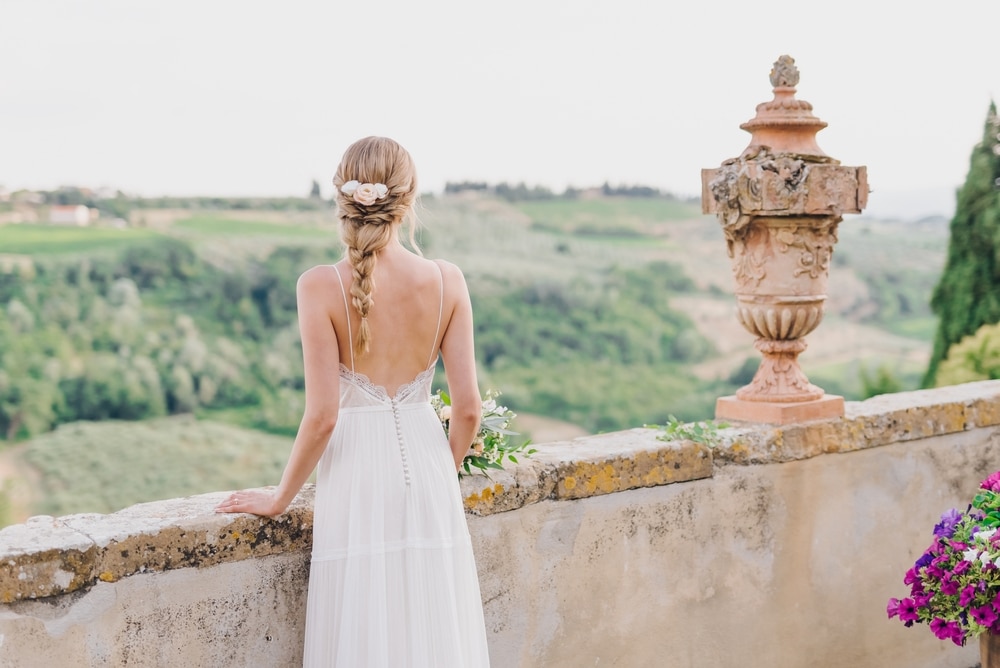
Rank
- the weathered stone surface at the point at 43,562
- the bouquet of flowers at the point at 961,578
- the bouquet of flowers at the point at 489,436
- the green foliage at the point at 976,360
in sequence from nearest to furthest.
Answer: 1. the weathered stone surface at the point at 43,562
2. the bouquet of flowers at the point at 489,436
3. the bouquet of flowers at the point at 961,578
4. the green foliage at the point at 976,360

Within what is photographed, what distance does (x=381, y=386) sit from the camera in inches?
91.3

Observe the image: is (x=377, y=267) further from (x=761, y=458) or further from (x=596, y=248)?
(x=596, y=248)

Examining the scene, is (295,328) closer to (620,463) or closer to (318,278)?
(620,463)

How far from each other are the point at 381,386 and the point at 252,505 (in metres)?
0.41

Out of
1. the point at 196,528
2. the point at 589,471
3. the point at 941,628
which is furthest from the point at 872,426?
the point at 196,528

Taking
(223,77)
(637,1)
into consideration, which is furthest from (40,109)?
(637,1)

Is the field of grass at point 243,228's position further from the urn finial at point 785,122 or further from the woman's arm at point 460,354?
the woman's arm at point 460,354

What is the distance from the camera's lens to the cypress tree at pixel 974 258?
28.5ft

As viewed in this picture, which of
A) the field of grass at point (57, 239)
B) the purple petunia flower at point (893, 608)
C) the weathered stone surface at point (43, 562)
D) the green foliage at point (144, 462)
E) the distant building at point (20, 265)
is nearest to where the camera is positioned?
the weathered stone surface at point (43, 562)

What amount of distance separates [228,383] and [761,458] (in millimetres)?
29622

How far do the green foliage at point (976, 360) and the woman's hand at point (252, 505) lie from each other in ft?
19.4

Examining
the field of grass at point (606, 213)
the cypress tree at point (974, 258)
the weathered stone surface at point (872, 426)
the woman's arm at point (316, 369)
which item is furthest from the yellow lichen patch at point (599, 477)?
the field of grass at point (606, 213)

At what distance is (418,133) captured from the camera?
36.3 m

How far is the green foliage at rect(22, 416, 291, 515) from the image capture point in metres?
28.1
